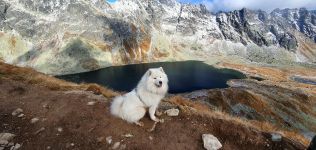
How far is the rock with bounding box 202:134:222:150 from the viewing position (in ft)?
34.7

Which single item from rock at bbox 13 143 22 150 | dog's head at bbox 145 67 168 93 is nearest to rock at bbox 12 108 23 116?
rock at bbox 13 143 22 150

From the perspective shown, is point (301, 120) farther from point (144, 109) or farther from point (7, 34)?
point (7, 34)

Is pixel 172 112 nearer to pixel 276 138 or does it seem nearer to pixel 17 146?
pixel 276 138

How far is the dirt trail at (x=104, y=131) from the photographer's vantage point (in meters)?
10.7

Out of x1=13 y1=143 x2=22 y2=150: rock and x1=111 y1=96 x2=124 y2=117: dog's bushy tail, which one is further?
x1=111 y1=96 x2=124 y2=117: dog's bushy tail

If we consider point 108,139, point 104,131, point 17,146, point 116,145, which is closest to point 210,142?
point 116,145

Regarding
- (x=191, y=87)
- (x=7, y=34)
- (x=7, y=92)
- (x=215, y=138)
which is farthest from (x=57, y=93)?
(x=7, y=34)

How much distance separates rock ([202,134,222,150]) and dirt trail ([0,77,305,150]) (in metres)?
0.22

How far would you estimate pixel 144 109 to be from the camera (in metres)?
11.5

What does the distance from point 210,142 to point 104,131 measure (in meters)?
4.58

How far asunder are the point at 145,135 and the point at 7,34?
197 m

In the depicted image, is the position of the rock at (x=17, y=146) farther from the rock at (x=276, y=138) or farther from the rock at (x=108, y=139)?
the rock at (x=276, y=138)

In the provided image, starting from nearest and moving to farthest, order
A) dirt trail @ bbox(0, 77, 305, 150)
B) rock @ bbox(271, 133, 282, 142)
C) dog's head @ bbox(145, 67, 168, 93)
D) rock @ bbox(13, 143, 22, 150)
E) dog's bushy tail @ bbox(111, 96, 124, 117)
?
rock @ bbox(13, 143, 22, 150), dirt trail @ bbox(0, 77, 305, 150), dog's head @ bbox(145, 67, 168, 93), rock @ bbox(271, 133, 282, 142), dog's bushy tail @ bbox(111, 96, 124, 117)

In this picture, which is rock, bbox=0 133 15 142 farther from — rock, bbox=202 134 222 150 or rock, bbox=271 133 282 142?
rock, bbox=271 133 282 142
